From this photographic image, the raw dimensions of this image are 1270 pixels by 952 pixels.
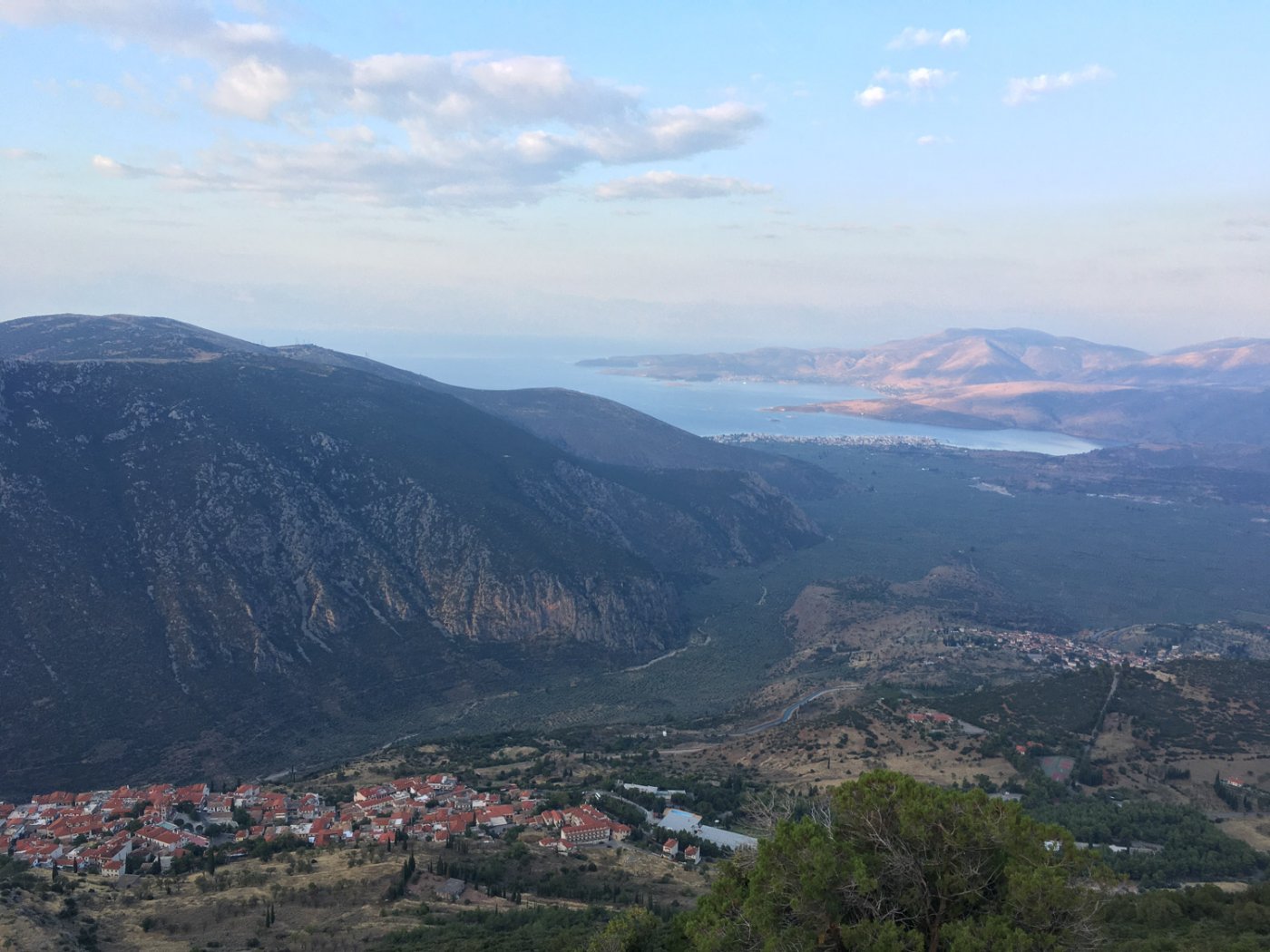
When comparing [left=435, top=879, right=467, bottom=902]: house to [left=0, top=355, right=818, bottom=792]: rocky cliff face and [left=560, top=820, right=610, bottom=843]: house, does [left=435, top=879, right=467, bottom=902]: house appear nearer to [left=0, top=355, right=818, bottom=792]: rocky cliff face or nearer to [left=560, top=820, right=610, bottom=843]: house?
[left=560, top=820, right=610, bottom=843]: house

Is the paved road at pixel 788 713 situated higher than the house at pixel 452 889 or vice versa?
the house at pixel 452 889

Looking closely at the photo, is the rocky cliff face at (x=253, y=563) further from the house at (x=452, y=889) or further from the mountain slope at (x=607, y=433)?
the mountain slope at (x=607, y=433)

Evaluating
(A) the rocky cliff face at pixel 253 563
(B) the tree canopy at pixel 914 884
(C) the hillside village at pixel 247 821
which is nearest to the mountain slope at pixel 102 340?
(A) the rocky cliff face at pixel 253 563

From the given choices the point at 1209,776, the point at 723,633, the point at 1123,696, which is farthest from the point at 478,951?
the point at 723,633

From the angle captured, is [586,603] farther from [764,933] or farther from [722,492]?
[764,933]

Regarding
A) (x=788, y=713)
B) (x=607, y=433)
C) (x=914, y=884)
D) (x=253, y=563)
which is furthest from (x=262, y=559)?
(x=607, y=433)

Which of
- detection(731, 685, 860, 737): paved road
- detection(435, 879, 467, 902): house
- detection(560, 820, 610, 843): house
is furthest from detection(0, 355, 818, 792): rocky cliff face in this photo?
detection(560, 820, 610, 843): house

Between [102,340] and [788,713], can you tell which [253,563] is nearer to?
[788,713]
